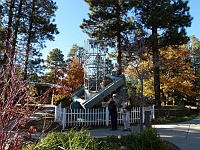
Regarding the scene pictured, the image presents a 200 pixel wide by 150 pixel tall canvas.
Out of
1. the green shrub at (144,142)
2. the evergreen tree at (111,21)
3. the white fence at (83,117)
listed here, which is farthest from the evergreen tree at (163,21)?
the green shrub at (144,142)

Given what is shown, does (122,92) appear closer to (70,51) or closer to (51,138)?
(51,138)

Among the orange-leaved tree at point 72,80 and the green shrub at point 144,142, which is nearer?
the green shrub at point 144,142

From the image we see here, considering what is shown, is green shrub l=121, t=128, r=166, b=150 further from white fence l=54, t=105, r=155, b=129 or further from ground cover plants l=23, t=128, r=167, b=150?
white fence l=54, t=105, r=155, b=129

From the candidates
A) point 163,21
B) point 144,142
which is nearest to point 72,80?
point 163,21

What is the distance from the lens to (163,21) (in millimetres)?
16094

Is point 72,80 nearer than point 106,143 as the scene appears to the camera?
No

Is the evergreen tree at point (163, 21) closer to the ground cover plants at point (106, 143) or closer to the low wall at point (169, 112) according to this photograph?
the low wall at point (169, 112)

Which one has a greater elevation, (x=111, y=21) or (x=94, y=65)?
(x=111, y=21)

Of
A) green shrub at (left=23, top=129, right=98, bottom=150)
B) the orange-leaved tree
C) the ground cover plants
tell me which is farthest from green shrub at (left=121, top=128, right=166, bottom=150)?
the orange-leaved tree

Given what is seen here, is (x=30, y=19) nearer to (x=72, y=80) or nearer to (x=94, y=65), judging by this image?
(x=94, y=65)

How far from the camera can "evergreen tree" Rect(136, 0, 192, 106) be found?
16094mm

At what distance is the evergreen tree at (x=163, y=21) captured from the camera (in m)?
16.1

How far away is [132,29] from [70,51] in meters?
36.6

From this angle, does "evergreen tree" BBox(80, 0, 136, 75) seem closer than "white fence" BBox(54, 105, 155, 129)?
No
